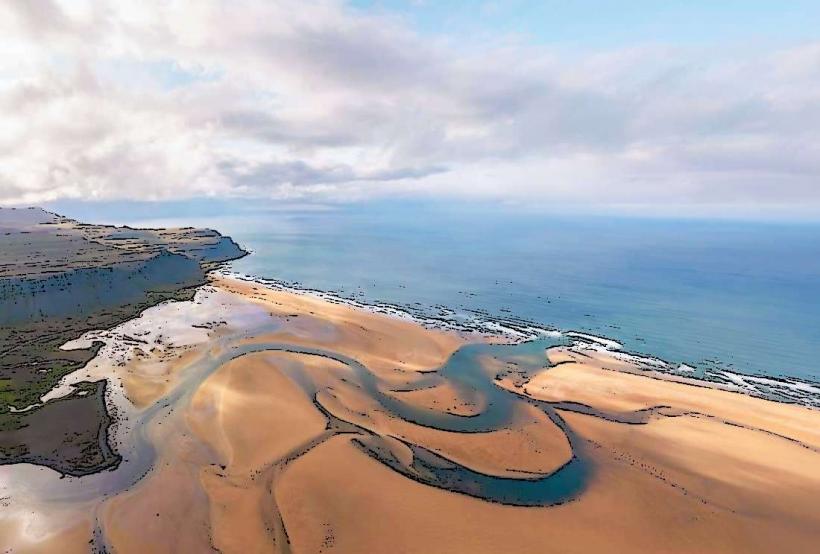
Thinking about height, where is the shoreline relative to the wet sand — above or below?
above

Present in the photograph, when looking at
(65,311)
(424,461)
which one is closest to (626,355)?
(424,461)

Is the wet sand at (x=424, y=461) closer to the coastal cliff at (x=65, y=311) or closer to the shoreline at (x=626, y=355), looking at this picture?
the coastal cliff at (x=65, y=311)

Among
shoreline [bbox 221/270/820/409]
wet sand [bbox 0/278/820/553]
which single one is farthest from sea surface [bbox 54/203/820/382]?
wet sand [bbox 0/278/820/553]

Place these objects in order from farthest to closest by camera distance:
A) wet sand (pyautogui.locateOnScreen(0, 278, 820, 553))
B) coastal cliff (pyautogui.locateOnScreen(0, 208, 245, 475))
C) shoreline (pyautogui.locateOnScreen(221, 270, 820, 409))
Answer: shoreline (pyautogui.locateOnScreen(221, 270, 820, 409)), coastal cliff (pyautogui.locateOnScreen(0, 208, 245, 475)), wet sand (pyautogui.locateOnScreen(0, 278, 820, 553))

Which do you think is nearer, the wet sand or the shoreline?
the wet sand

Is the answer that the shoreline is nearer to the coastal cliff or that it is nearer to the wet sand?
the wet sand

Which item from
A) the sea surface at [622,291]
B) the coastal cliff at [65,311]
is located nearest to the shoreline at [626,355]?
the sea surface at [622,291]

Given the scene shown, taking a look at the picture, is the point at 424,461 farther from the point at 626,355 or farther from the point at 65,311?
the point at 65,311
